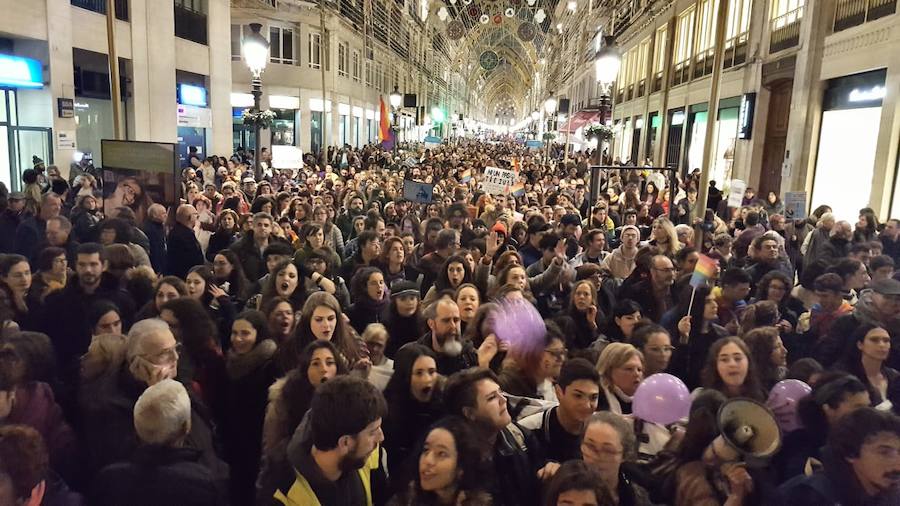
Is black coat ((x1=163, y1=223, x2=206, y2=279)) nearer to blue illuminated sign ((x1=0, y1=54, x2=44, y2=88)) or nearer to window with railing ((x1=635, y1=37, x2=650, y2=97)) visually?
blue illuminated sign ((x1=0, y1=54, x2=44, y2=88))

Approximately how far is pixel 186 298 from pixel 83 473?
4.71ft

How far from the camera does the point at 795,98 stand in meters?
17.7

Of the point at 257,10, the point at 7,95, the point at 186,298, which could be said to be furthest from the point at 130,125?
the point at 186,298

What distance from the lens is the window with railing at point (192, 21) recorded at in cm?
2561

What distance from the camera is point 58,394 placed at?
4293mm

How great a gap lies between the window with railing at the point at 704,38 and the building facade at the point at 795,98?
0.15ft

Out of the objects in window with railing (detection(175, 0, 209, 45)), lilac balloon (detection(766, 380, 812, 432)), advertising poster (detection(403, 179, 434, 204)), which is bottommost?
lilac balloon (detection(766, 380, 812, 432))

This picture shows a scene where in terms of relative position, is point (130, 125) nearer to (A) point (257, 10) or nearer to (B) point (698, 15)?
(A) point (257, 10)

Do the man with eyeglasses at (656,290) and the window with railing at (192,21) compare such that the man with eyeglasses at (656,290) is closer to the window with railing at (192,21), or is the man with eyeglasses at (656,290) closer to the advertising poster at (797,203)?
the advertising poster at (797,203)

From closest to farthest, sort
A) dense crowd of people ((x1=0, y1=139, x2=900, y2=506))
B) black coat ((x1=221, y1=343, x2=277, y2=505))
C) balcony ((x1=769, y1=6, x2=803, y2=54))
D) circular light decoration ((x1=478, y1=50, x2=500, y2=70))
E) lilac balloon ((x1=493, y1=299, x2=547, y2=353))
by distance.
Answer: dense crowd of people ((x1=0, y1=139, x2=900, y2=506)) < black coat ((x1=221, y1=343, x2=277, y2=505)) < lilac balloon ((x1=493, y1=299, x2=547, y2=353)) < balcony ((x1=769, y1=6, x2=803, y2=54)) < circular light decoration ((x1=478, y1=50, x2=500, y2=70))

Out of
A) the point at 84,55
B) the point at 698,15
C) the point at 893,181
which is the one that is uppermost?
the point at 698,15

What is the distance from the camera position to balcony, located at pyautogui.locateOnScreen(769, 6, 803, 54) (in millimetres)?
18125

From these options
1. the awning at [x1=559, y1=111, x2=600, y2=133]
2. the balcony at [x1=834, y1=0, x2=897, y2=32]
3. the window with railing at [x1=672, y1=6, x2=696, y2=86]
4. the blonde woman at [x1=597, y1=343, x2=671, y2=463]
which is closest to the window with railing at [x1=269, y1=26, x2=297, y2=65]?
the awning at [x1=559, y1=111, x2=600, y2=133]

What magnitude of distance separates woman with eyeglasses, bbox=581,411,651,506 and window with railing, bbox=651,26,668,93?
32765mm
